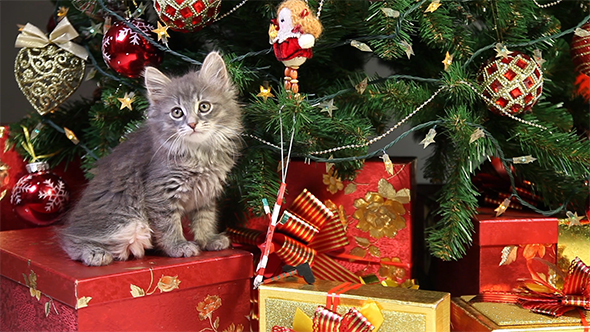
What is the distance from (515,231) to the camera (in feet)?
3.76

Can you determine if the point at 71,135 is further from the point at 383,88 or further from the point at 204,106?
the point at 383,88

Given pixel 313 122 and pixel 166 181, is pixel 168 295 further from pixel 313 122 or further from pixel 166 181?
pixel 313 122

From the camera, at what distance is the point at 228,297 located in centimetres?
110

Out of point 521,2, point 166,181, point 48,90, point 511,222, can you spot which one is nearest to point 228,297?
point 166,181

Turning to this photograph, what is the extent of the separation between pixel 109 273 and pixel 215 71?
15.8 inches

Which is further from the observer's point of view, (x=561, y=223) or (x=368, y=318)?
(x=561, y=223)

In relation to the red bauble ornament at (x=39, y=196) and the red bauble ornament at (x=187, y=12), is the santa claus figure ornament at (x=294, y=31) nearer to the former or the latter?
the red bauble ornament at (x=187, y=12)

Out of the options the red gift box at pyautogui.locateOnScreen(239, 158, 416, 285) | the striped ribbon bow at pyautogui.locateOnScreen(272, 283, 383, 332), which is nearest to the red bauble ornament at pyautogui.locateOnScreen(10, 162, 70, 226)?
the red gift box at pyautogui.locateOnScreen(239, 158, 416, 285)

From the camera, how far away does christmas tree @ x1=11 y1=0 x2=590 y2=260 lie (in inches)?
42.6

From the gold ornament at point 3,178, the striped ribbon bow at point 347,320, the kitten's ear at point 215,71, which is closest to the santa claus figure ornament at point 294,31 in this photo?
the kitten's ear at point 215,71

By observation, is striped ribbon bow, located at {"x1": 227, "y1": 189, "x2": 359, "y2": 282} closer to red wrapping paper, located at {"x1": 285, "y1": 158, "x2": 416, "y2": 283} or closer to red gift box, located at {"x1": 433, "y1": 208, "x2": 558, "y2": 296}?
red wrapping paper, located at {"x1": 285, "y1": 158, "x2": 416, "y2": 283}

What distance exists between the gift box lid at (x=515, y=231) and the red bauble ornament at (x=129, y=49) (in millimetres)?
747

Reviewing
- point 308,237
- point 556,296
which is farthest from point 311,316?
point 556,296

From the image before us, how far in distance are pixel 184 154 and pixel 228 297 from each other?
280 mm
